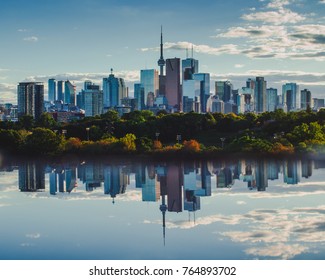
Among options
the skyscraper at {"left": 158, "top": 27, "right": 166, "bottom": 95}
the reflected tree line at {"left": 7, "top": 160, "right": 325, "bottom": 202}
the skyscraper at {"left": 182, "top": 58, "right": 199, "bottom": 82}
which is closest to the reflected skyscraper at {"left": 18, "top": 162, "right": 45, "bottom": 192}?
the reflected tree line at {"left": 7, "top": 160, "right": 325, "bottom": 202}

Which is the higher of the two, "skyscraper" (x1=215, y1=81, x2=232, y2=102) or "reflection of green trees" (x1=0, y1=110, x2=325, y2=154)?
"skyscraper" (x1=215, y1=81, x2=232, y2=102)

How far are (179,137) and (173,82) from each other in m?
20.3

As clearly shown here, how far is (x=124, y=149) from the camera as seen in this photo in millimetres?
13672

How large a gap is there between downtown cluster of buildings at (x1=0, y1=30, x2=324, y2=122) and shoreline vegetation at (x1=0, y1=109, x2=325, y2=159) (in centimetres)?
1245

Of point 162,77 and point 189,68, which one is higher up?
point 189,68

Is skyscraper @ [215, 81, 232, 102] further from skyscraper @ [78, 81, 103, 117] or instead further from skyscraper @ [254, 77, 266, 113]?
skyscraper @ [78, 81, 103, 117]

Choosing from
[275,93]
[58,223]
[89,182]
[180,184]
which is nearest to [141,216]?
[58,223]

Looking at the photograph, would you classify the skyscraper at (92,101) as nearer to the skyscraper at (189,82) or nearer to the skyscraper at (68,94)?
the skyscraper at (68,94)

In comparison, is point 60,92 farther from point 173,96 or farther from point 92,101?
point 173,96

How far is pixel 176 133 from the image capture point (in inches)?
640

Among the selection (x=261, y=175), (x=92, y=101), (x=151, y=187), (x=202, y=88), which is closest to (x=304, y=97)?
(x=202, y=88)

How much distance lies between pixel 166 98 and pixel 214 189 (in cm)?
2610

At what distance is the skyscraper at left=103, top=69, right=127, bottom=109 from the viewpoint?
38.5 m

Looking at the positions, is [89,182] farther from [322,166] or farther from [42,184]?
[322,166]
